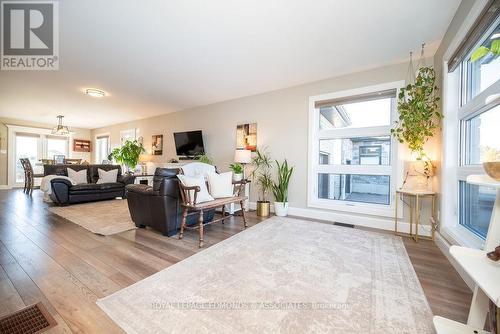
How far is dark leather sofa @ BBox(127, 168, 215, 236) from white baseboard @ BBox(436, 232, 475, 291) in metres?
2.97

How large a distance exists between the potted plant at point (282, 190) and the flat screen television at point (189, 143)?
2.27 m

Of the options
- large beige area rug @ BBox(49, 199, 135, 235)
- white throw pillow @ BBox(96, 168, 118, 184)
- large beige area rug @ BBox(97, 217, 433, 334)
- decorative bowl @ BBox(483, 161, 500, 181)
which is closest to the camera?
decorative bowl @ BBox(483, 161, 500, 181)

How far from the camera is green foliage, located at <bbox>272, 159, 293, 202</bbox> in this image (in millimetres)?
3898

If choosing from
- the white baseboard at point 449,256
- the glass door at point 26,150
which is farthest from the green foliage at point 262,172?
the glass door at point 26,150

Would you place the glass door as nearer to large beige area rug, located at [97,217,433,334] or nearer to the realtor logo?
the realtor logo

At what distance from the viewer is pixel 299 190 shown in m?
3.96

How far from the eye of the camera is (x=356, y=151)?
3545 mm

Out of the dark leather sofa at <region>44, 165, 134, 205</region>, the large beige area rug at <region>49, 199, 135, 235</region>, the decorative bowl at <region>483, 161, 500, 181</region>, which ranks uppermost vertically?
the decorative bowl at <region>483, 161, 500, 181</region>

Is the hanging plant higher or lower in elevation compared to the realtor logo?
lower

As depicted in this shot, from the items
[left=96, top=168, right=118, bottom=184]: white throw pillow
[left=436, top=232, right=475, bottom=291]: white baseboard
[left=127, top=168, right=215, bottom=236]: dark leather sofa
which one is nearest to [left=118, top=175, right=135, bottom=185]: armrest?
[left=96, top=168, right=118, bottom=184]: white throw pillow

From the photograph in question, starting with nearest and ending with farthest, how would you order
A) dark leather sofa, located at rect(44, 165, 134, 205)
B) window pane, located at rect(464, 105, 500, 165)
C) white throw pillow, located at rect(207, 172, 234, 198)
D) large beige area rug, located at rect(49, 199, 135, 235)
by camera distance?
window pane, located at rect(464, 105, 500, 165) < large beige area rug, located at rect(49, 199, 135, 235) < white throw pillow, located at rect(207, 172, 234, 198) < dark leather sofa, located at rect(44, 165, 134, 205)

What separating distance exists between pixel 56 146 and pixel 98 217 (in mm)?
7193

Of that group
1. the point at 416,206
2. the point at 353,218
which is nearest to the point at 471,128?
Result: the point at 416,206

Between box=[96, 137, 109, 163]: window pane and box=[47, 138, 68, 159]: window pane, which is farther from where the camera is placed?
box=[96, 137, 109, 163]: window pane
